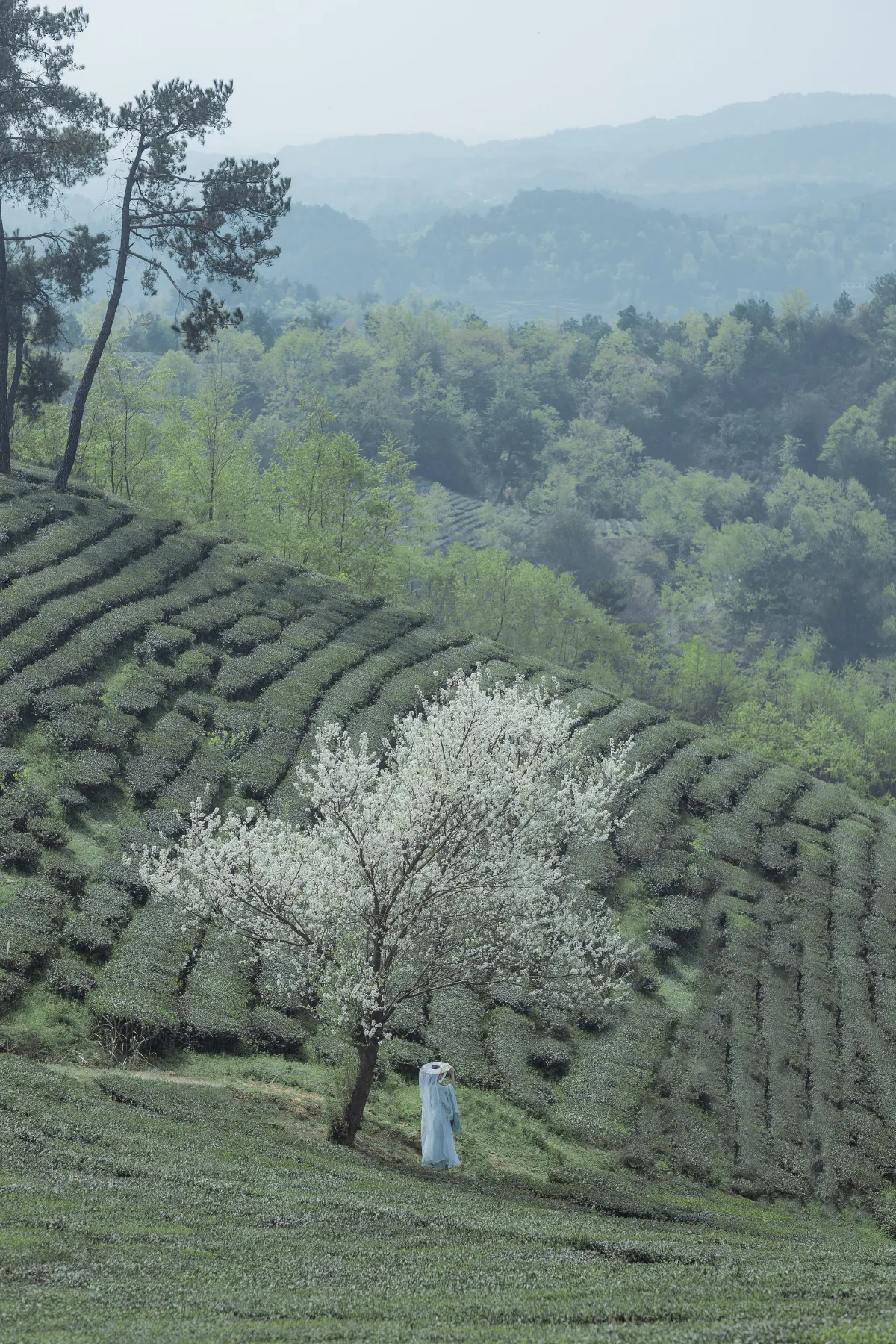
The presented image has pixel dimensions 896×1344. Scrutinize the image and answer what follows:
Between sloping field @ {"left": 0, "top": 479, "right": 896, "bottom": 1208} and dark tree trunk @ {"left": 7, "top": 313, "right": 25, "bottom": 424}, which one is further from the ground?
dark tree trunk @ {"left": 7, "top": 313, "right": 25, "bottom": 424}

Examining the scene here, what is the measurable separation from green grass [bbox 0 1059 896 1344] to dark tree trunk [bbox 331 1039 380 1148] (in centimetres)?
57

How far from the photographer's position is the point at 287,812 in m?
30.6

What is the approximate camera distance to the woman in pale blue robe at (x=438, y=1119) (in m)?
20.4

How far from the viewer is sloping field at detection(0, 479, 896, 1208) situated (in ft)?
80.5

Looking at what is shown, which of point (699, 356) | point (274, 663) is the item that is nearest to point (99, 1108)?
point (274, 663)

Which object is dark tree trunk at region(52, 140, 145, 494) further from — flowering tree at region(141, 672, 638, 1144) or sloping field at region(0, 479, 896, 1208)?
flowering tree at region(141, 672, 638, 1144)

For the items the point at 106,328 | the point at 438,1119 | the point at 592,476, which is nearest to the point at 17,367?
the point at 106,328

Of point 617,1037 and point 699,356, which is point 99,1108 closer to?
point 617,1037

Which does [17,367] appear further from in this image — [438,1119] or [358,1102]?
[438,1119]

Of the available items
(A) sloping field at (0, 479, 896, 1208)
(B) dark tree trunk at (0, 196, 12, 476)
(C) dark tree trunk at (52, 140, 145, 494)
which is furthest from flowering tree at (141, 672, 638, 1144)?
(B) dark tree trunk at (0, 196, 12, 476)

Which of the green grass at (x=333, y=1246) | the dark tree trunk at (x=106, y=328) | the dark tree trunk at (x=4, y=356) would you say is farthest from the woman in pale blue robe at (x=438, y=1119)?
the dark tree trunk at (x=4, y=356)

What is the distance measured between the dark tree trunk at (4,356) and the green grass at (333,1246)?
30.5 metres

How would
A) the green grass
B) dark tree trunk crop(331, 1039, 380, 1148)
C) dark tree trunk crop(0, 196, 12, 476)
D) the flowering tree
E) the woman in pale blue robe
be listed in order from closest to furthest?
the green grass
the flowering tree
the woman in pale blue robe
dark tree trunk crop(331, 1039, 380, 1148)
dark tree trunk crop(0, 196, 12, 476)

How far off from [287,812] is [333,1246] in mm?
17671
